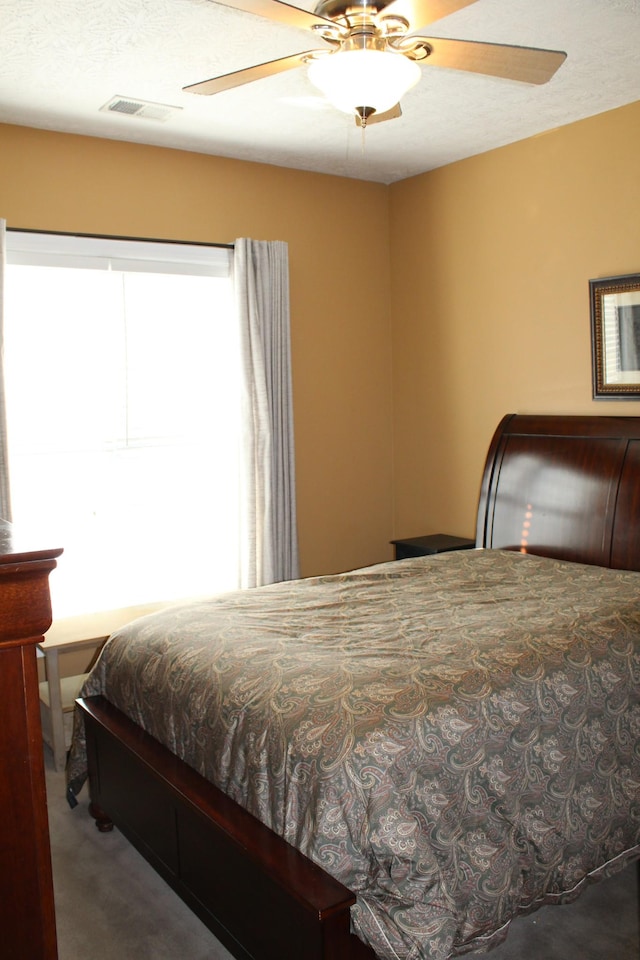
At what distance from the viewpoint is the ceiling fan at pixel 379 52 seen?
2035 millimetres

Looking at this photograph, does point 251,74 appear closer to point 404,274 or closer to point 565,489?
point 565,489

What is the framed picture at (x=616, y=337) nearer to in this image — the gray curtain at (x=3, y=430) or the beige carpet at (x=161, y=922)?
the beige carpet at (x=161, y=922)

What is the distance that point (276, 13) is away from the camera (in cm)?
204

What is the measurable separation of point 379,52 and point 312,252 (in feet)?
9.39

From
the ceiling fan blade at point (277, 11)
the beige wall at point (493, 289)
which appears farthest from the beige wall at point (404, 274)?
the ceiling fan blade at point (277, 11)

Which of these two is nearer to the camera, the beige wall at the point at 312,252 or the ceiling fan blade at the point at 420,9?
the ceiling fan blade at the point at 420,9

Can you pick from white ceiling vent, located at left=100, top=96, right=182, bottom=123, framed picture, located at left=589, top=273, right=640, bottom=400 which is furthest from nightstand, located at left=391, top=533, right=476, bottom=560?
white ceiling vent, located at left=100, top=96, right=182, bottom=123

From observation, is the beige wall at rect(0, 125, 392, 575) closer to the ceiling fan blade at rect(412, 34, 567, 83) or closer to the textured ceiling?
the textured ceiling

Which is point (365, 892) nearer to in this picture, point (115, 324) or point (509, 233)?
point (115, 324)

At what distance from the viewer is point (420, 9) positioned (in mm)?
2006

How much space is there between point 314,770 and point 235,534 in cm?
261

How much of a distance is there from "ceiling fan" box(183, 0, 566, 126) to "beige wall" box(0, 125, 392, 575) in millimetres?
2012

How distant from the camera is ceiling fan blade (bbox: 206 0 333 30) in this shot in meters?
1.98

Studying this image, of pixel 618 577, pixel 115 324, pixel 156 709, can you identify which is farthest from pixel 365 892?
pixel 115 324
